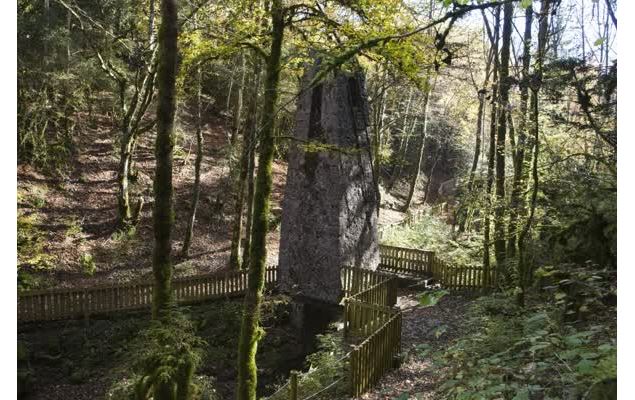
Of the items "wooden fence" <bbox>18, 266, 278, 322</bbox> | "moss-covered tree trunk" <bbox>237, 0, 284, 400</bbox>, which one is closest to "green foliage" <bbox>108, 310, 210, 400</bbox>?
"moss-covered tree trunk" <bbox>237, 0, 284, 400</bbox>

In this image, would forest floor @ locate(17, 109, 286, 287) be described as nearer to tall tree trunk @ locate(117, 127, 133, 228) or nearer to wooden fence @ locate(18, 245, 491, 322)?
tall tree trunk @ locate(117, 127, 133, 228)

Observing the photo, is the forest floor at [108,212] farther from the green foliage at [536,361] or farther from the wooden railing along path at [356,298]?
the green foliage at [536,361]

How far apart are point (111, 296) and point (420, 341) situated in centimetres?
845

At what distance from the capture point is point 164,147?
4.96 m

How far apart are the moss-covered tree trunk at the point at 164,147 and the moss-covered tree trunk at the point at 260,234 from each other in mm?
1503

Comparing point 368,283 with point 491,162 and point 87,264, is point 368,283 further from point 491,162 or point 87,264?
point 87,264

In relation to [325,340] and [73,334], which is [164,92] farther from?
[73,334]

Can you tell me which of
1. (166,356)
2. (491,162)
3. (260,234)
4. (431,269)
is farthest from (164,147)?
(431,269)

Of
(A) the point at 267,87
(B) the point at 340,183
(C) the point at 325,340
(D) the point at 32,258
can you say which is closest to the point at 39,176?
(D) the point at 32,258

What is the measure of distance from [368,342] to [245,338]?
2735mm

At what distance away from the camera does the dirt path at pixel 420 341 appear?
7.81 meters

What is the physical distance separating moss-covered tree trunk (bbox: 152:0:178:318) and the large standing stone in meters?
8.78

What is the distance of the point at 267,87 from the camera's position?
251 inches
